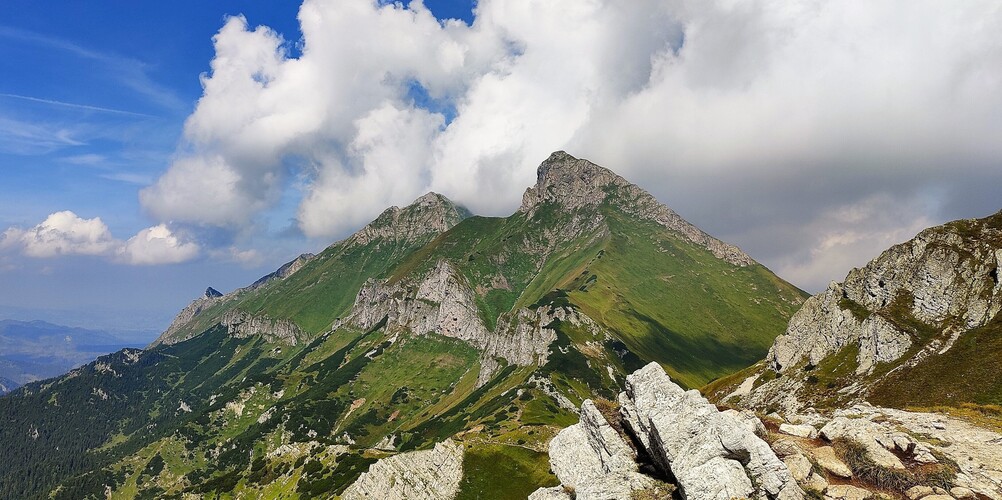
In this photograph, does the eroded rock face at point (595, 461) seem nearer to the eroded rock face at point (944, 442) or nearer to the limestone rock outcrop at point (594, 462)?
the limestone rock outcrop at point (594, 462)

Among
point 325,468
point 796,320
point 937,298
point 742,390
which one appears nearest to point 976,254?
point 937,298

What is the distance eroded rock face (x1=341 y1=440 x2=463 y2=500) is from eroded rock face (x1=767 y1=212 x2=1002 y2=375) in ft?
311

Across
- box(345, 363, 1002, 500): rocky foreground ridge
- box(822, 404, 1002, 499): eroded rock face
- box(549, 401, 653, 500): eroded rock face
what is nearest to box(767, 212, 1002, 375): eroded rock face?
box(345, 363, 1002, 500): rocky foreground ridge

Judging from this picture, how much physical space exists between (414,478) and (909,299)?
129192mm

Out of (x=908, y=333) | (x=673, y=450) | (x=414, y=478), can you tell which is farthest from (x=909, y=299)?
(x=414, y=478)

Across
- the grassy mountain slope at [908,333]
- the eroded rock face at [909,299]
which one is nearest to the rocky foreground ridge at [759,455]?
the grassy mountain slope at [908,333]

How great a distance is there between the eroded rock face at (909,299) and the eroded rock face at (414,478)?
94.9 m

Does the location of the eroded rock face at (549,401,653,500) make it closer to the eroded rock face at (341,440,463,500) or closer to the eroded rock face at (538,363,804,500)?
the eroded rock face at (538,363,804,500)

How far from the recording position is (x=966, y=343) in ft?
326

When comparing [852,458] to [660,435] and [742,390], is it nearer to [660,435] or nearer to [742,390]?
[660,435]

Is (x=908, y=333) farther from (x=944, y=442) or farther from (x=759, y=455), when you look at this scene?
(x=759, y=455)

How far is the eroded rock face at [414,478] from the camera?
388ft

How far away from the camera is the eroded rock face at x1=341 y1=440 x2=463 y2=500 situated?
118125mm

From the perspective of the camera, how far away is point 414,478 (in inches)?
4796
